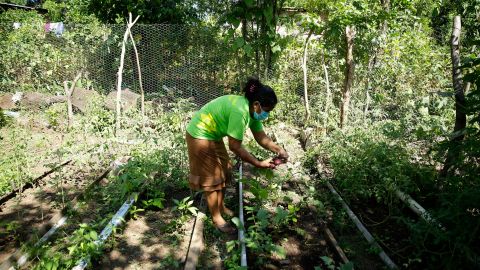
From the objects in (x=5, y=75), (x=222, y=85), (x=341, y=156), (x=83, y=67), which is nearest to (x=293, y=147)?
(x=341, y=156)

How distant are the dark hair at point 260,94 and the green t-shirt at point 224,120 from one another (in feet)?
0.25

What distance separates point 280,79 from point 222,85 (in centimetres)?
162

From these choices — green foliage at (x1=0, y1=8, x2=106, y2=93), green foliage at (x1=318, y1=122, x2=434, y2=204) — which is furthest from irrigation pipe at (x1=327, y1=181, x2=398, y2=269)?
green foliage at (x1=0, y1=8, x2=106, y2=93)

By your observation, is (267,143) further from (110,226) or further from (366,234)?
(110,226)

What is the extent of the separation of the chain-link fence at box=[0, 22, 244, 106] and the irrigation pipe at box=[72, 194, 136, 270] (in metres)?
5.72

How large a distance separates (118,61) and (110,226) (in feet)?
24.2

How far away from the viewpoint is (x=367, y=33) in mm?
7512

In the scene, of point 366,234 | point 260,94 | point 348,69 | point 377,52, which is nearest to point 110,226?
point 260,94

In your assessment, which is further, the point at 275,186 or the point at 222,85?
the point at 222,85

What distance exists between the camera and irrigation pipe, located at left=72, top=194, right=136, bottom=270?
3.12 m

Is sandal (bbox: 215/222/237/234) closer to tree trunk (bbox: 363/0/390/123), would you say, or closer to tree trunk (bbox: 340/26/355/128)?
tree trunk (bbox: 340/26/355/128)

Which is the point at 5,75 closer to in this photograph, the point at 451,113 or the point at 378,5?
the point at 378,5

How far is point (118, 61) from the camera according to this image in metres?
10.1

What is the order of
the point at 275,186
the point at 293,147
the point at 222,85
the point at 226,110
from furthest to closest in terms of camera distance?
the point at 222,85
the point at 293,147
the point at 275,186
the point at 226,110
